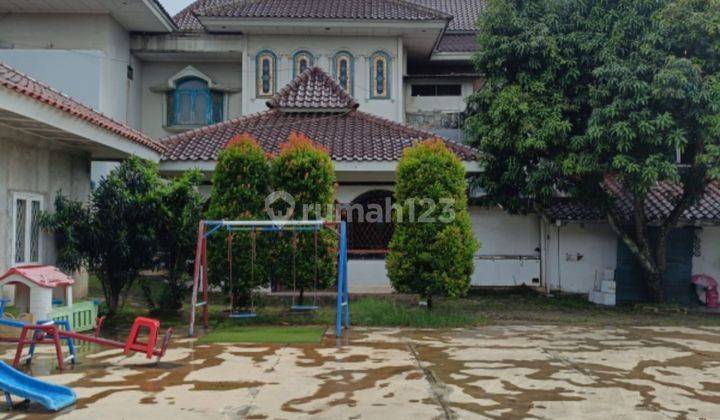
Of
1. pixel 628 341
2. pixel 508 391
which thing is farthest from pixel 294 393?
pixel 628 341

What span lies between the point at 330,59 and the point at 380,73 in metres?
1.46

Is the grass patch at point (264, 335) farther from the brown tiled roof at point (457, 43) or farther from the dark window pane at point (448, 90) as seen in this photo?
the brown tiled roof at point (457, 43)

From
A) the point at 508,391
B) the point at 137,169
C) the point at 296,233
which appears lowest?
the point at 508,391

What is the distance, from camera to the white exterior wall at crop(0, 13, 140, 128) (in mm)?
16172

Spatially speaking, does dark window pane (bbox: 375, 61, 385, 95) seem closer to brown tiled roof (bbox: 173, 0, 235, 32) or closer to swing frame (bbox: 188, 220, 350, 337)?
brown tiled roof (bbox: 173, 0, 235, 32)

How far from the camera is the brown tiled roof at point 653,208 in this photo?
14.6 meters

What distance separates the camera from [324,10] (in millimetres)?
17422

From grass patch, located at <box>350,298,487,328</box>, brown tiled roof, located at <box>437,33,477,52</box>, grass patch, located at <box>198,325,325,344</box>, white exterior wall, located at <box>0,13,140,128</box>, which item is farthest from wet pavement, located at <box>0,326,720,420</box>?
brown tiled roof, located at <box>437,33,477,52</box>

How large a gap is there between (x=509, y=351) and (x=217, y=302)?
6.61 metres

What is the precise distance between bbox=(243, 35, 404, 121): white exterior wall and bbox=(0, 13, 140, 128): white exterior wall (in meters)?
3.76

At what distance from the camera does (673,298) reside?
49.1ft

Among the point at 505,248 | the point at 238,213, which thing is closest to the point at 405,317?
the point at 238,213

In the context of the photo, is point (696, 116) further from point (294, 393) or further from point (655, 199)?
point (294, 393)

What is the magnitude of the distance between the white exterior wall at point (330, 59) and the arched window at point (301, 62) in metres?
0.11
